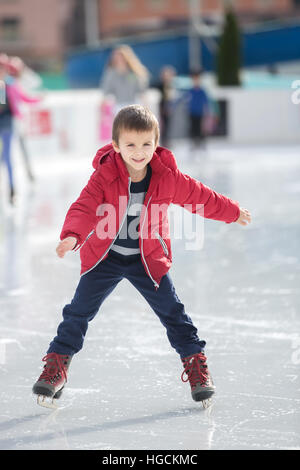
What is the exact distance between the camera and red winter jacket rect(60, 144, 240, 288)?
271 cm

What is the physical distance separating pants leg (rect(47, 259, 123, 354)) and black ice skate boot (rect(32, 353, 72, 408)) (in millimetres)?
28

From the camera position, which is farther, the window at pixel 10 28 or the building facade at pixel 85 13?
the window at pixel 10 28

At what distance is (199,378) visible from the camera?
2.86m

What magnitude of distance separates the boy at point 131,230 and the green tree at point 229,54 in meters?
13.8

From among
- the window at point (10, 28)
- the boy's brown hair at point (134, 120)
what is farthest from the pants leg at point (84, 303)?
the window at point (10, 28)

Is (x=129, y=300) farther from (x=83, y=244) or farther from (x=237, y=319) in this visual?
(x=83, y=244)

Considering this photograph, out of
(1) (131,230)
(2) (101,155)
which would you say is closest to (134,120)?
(2) (101,155)

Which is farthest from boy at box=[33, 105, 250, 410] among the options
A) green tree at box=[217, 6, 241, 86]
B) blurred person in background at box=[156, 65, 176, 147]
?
green tree at box=[217, 6, 241, 86]

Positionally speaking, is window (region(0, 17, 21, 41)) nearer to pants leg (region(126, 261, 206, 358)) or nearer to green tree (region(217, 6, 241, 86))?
green tree (region(217, 6, 241, 86))

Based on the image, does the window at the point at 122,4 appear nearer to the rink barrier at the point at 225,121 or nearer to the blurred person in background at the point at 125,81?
the rink barrier at the point at 225,121

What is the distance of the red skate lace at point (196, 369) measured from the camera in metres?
2.87

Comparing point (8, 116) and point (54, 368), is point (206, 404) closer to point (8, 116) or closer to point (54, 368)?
point (54, 368)
